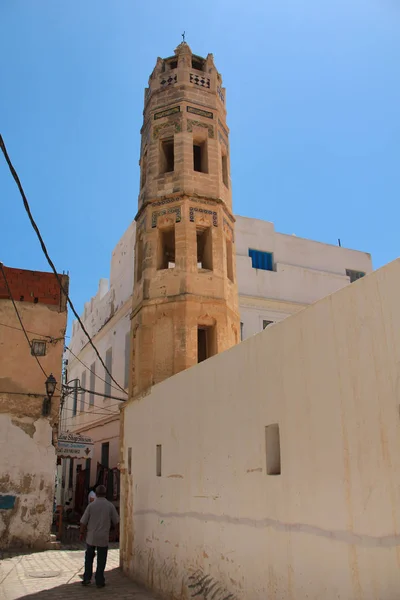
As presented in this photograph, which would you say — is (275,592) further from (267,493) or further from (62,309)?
(62,309)

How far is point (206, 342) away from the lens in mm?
11422

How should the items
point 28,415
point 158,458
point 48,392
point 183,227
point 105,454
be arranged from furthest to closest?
point 105,454 < point 28,415 < point 48,392 < point 183,227 < point 158,458

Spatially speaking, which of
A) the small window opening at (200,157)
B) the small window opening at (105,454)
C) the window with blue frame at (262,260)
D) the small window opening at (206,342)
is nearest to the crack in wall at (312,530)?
the small window opening at (206,342)

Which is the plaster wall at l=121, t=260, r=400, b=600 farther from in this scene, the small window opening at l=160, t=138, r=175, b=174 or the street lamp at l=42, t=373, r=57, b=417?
the small window opening at l=160, t=138, r=175, b=174

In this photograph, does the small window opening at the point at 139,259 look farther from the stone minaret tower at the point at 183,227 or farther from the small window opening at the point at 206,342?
the small window opening at the point at 206,342

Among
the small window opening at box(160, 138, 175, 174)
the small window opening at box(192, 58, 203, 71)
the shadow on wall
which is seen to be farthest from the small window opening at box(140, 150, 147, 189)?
the shadow on wall

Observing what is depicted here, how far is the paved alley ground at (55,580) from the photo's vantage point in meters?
7.66

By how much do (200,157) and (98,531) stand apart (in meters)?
Result: 8.89

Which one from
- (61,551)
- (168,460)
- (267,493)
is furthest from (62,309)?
(267,493)

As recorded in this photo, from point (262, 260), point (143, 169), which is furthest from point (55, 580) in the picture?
point (262, 260)

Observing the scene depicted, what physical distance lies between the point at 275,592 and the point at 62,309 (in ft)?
35.2

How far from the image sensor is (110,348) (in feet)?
67.9

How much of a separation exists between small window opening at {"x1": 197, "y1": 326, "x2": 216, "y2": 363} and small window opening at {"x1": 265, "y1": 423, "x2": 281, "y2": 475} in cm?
537

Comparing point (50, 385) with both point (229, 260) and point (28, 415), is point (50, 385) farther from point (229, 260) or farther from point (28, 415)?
point (229, 260)
